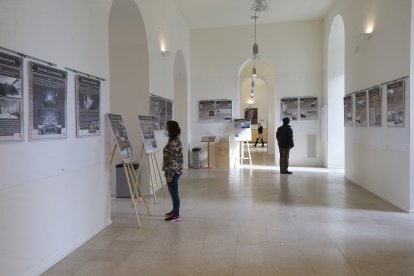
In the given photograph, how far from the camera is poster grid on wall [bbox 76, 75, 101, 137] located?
13.7ft

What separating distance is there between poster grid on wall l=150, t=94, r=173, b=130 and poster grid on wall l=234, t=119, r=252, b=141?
3.11 metres

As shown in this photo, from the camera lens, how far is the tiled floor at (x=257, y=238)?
11.6ft

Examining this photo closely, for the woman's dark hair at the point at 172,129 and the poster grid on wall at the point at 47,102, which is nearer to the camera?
the poster grid on wall at the point at 47,102

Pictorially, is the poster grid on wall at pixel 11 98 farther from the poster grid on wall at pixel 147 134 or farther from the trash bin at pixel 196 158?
the trash bin at pixel 196 158

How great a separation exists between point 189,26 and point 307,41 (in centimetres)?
390

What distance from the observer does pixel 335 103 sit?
10.6 meters

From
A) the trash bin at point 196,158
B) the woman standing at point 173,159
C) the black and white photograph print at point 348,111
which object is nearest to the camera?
the woman standing at point 173,159

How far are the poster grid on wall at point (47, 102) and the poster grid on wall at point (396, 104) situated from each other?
16.6 feet

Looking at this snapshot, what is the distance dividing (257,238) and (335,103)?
291 inches

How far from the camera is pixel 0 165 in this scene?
2869 millimetres

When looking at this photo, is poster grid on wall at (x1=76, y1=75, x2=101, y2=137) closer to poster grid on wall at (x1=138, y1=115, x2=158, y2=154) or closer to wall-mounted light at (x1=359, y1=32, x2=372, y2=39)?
poster grid on wall at (x1=138, y1=115, x2=158, y2=154)

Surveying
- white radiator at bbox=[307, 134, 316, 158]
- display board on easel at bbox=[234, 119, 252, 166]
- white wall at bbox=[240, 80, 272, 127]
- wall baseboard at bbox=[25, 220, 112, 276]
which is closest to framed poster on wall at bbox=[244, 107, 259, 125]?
white wall at bbox=[240, 80, 272, 127]

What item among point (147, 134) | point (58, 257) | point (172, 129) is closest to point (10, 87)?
point (58, 257)

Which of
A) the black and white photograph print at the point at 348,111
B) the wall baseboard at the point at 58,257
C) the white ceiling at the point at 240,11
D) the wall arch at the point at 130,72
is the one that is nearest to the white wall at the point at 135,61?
the wall arch at the point at 130,72
